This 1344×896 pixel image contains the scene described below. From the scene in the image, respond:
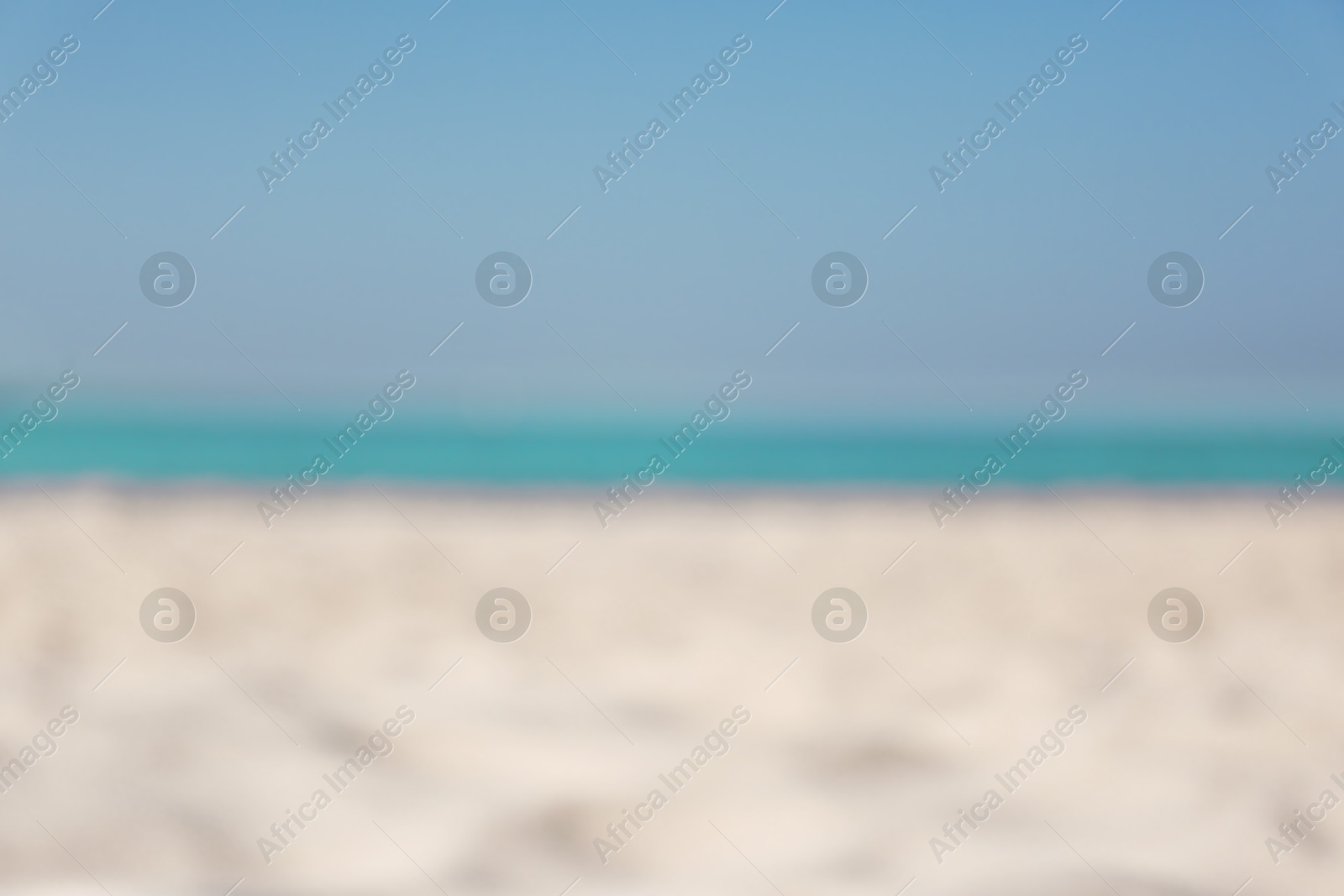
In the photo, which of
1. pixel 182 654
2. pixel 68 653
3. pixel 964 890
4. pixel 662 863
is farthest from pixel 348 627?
pixel 964 890

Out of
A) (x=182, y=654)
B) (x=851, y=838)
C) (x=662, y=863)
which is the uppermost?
(x=851, y=838)

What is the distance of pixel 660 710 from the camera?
2293mm

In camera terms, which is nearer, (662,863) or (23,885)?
(23,885)

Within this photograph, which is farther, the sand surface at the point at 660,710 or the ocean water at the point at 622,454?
the ocean water at the point at 622,454

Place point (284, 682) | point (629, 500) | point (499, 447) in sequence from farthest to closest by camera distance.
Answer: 1. point (499, 447)
2. point (629, 500)
3. point (284, 682)

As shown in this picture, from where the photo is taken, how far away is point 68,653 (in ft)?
8.35

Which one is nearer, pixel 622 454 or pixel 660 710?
pixel 660 710

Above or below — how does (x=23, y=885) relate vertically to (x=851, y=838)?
below

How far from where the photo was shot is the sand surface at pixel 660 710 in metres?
1.68

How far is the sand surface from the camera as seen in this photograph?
1684 millimetres

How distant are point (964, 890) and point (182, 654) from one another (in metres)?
2.10

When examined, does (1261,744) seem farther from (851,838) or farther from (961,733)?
(851,838)

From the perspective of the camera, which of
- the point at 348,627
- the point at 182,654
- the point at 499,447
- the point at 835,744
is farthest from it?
the point at 499,447

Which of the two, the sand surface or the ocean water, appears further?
the ocean water
